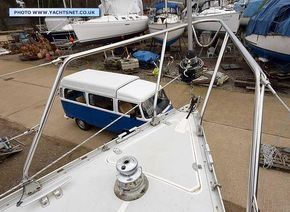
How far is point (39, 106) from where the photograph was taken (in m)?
9.75

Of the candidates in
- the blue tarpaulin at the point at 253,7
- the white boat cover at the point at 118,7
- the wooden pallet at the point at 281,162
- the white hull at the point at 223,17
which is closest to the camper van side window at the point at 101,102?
the wooden pallet at the point at 281,162

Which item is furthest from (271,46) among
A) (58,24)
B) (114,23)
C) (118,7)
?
(58,24)

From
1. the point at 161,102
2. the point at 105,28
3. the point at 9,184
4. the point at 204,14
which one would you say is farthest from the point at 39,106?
the point at 204,14

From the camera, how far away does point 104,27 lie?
14695 mm

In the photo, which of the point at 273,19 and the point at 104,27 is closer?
the point at 273,19

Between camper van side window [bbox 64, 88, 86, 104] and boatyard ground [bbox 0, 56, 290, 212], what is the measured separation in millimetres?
1045

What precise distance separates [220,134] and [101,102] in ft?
11.5

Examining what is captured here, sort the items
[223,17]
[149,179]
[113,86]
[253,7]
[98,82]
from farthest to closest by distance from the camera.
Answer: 1. [223,17]
2. [253,7]
3. [98,82]
4. [113,86]
5. [149,179]

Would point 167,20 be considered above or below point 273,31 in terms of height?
above

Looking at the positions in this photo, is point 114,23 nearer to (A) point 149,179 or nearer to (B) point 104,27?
(B) point 104,27

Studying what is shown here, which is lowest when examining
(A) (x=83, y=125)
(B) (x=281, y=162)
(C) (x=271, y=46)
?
(B) (x=281, y=162)

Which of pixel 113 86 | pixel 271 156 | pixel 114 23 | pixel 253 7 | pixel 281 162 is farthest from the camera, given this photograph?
pixel 114 23

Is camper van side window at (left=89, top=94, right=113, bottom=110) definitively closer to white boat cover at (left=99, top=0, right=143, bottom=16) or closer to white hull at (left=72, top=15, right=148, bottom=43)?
white hull at (left=72, top=15, right=148, bottom=43)

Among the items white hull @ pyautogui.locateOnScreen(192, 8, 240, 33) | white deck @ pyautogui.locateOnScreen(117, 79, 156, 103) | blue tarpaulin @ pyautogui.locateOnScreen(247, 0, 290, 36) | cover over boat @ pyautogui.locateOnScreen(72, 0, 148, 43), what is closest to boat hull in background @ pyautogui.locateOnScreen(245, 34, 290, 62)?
blue tarpaulin @ pyautogui.locateOnScreen(247, 0, 290, 36)
